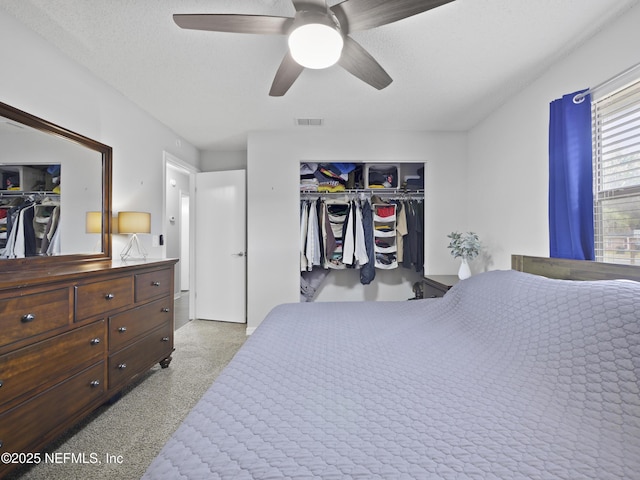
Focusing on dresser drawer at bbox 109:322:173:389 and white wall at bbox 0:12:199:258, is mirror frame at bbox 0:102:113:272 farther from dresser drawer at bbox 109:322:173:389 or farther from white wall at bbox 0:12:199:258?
dresser drawer at bbox 109:322:173:389

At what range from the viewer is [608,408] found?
73 centimetres

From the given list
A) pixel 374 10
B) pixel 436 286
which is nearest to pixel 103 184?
pixel 374 10

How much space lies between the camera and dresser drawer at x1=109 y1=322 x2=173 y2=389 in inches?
71.2

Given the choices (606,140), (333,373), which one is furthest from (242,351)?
(606,140)

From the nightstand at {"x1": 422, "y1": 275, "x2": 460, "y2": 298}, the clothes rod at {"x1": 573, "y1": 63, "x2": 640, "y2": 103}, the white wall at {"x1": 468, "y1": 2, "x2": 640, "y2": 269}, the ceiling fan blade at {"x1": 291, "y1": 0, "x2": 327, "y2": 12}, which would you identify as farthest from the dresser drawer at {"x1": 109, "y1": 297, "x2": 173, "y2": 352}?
the clothes rod at {"x1": 573, "y1": 63, "x2": 640, "y2": 103}

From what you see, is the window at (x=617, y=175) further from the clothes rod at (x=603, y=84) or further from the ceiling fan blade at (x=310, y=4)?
the ceiling fan blade at (x=310, y=4)

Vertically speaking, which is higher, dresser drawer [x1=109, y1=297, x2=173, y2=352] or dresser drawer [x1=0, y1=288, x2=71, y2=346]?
dresser drawer [x1=0, y1=288, x2=71, y2=346]

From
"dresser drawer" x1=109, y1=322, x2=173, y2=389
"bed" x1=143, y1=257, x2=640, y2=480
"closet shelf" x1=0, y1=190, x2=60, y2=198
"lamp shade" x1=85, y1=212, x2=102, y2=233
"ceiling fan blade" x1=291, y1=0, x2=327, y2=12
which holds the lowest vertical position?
"dresser drawer" x1=109, y1=322, x2=173, y2=389

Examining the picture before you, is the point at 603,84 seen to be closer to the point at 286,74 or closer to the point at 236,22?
the point at 286,74

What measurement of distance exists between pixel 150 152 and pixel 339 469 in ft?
10.4

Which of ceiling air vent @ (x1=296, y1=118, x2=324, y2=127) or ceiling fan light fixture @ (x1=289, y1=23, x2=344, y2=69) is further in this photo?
ceiling air vent @ (x1=296, y1=118, x2=324, y2=127)

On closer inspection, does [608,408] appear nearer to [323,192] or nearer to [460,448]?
[460,448]

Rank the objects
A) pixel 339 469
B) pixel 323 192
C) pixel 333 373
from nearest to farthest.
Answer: pixel 339 469 → pixel 333 373 → pixel 323 192

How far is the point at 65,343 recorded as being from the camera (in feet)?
4.75
